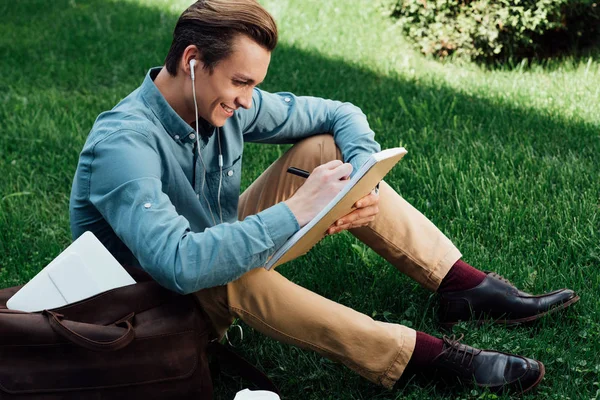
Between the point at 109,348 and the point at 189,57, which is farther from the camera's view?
the point at 189,57

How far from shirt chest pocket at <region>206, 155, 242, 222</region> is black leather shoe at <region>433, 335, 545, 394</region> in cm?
90

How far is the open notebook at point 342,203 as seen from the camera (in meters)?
2.30

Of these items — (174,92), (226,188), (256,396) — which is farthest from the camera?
(226,188)

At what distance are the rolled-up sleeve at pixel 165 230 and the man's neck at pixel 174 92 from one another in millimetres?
299

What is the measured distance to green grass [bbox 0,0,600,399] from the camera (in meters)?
3.01

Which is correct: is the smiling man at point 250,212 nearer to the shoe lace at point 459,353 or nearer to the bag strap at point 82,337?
the shoe lace at point 459,353

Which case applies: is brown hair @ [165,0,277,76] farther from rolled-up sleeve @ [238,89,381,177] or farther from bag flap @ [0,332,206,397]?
bag flap @ [0,332,206,397]

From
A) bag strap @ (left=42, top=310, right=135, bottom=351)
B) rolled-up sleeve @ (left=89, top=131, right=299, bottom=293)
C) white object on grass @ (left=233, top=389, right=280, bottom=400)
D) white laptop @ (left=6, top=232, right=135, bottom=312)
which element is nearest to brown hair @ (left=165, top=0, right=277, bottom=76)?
rolled-up sleeve @ (left=89, top=131, right=299, bottom=293)

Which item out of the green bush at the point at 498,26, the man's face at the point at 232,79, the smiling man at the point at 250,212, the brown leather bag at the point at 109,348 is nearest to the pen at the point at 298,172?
the smiling man at the point at 250,212

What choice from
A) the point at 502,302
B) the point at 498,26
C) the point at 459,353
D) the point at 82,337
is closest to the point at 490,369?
the point at 459,353

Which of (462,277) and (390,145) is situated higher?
(462,277)

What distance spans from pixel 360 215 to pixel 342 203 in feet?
1.19

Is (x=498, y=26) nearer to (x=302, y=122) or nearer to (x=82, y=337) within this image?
(x=302, y=122)

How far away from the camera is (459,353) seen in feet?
8.84
